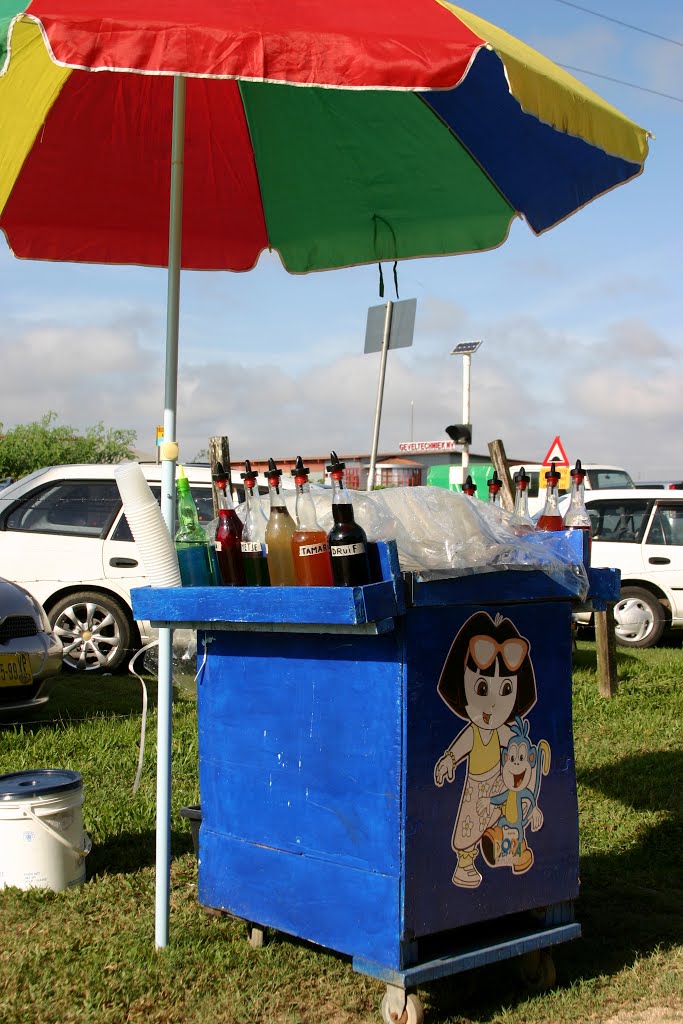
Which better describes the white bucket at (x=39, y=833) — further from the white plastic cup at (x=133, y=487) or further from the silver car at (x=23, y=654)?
the silver car at (x=23, y=654)

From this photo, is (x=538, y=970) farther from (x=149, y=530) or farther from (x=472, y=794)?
(x=149, y=530)

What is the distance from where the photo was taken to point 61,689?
27.2ft

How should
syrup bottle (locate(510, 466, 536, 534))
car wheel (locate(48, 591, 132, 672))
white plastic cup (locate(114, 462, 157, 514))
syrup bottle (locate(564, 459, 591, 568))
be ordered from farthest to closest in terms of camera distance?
1. car wheel (locate(48, 591, 132, 672))
2. syrup bottle (locate(564, 459, 591, 568))
3. syrup bottle (locate(510, 466, 536, 534))
4. white plastic cup (locate(114, 462, 157, 514))

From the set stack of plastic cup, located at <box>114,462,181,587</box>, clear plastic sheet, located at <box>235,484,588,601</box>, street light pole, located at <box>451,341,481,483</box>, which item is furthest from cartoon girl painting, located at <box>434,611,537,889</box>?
street light pole, located at <box>451,341,481,483</box>

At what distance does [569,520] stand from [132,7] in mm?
2164

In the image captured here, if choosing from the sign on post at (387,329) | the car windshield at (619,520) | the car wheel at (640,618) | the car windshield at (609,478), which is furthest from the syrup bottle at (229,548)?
the car windshield at (609,478)

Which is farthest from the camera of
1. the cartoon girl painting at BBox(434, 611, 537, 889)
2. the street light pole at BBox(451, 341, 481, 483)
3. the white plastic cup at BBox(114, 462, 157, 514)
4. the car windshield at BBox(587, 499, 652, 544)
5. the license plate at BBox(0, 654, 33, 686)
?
the street light pole at BBox(451, 341, 481, 483)

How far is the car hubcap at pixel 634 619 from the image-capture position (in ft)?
40.7

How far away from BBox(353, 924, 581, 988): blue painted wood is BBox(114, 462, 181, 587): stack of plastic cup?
1304mm

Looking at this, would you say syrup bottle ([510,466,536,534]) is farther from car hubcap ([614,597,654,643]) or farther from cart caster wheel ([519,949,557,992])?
car hubcap ([614,597,654,643])

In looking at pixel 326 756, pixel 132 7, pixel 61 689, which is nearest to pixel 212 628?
pixel 326 756

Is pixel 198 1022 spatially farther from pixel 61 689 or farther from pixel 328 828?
pixel 61 689

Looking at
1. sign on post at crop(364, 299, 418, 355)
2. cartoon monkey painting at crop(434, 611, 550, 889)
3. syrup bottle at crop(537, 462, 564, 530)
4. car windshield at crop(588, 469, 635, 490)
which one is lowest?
cartoon monkey painting at crop(434, 611, 550, 889)

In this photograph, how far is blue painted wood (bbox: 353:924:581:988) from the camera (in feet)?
9.64
